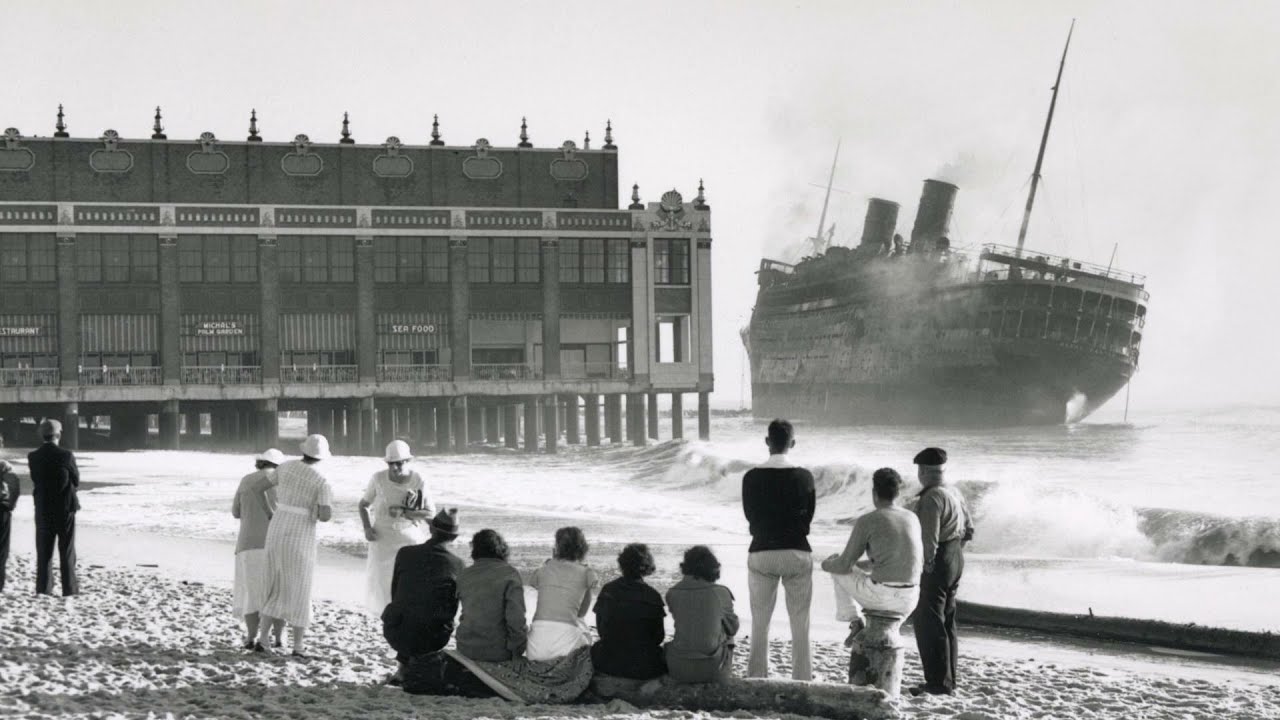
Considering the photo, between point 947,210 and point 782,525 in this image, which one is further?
point 947,210

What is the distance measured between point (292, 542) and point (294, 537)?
37 mm

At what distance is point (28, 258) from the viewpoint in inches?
1970

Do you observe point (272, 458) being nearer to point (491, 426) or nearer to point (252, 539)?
point (252, 539)

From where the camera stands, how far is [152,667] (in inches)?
362

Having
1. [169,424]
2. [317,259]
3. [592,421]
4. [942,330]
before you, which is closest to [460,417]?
[317,259]

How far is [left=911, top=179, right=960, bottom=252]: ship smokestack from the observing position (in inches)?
3487

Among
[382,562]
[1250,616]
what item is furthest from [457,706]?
[1250,616]

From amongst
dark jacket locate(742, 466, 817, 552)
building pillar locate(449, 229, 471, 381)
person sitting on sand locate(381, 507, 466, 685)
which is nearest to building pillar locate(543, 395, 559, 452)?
building pillar locate(449, 229, 471, 381)

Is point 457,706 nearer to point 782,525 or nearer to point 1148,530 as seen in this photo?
point 782,525

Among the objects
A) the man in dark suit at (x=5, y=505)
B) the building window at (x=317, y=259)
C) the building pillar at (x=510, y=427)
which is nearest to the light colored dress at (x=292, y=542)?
the man in dark suit at (x=5, y=505)

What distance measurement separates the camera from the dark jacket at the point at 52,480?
1221 centimetres

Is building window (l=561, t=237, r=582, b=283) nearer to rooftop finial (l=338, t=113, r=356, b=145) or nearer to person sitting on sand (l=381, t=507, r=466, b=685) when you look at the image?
rooftop finial (l=338, t=113, r=356, b=145)

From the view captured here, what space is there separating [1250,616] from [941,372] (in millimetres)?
67603

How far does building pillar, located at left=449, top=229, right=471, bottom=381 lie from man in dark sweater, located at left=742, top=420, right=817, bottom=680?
45.0 meters
